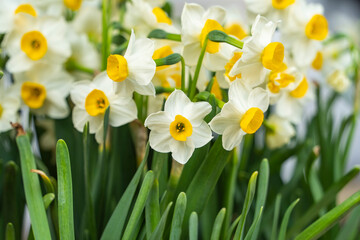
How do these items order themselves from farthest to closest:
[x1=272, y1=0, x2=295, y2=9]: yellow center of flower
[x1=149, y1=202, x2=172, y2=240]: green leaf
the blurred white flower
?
1. the blurred white flower
2. [x1=272, y1=0, x2=295, y2=9]: yellow center of flower
3. [x1=149, y1=202, x2=172, y2=240]: green leaf

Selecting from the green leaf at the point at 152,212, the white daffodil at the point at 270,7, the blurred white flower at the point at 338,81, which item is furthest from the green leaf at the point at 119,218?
the blurred white flower at the point at 338,81

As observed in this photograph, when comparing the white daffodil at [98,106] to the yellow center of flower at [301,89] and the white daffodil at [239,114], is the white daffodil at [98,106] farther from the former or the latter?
the yellow center of flower at [301,89]

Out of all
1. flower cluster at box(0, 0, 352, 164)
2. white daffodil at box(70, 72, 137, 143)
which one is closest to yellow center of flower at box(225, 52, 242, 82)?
flower cluster at box(0, 0, 352, 164)

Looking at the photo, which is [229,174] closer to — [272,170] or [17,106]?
[272,170]

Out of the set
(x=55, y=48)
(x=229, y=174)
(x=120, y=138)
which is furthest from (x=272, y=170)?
(x=55, y=48)

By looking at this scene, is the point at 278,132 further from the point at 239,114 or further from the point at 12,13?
the point at 12,13

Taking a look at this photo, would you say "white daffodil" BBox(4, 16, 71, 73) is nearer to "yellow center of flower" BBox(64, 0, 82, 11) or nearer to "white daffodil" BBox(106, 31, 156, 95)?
"yellow center of flower" BBox(64, 0, 82, 11)

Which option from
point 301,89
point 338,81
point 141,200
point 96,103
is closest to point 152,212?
point 141,200
